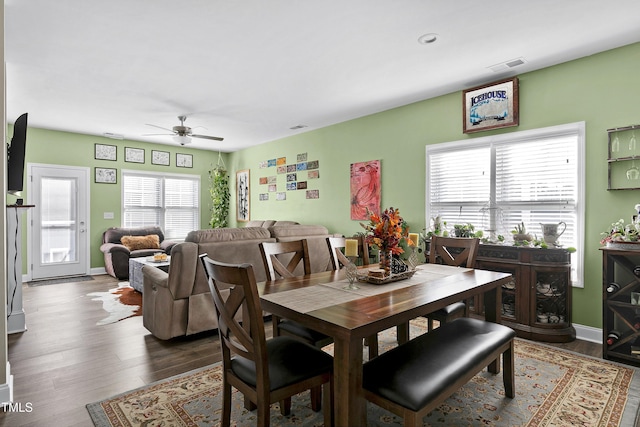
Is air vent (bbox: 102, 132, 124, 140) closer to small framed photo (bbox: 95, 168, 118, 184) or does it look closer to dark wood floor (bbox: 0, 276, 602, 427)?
small framed photo (bbox: 95, 168, 118, 184)

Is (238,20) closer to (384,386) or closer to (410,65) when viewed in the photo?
(410,65)

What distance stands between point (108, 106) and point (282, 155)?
307cm

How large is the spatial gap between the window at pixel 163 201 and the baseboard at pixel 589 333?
7.36m

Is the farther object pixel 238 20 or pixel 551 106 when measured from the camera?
pixel 551 106

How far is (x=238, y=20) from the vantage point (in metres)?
2.76

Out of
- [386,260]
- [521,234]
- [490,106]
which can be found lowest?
[386,260]

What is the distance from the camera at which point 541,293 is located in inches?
132

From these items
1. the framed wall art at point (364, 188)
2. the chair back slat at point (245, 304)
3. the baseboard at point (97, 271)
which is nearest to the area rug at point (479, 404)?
the chair back slat at point (245, 304)

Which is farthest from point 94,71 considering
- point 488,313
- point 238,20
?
point 488,313

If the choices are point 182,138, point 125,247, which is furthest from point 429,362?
point 125,247

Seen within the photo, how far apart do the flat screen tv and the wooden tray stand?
338 centimetres

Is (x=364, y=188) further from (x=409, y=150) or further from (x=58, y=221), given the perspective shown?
(x=58, y=221)

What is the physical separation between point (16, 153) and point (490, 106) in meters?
4.89

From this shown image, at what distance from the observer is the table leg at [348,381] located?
1.45 m
